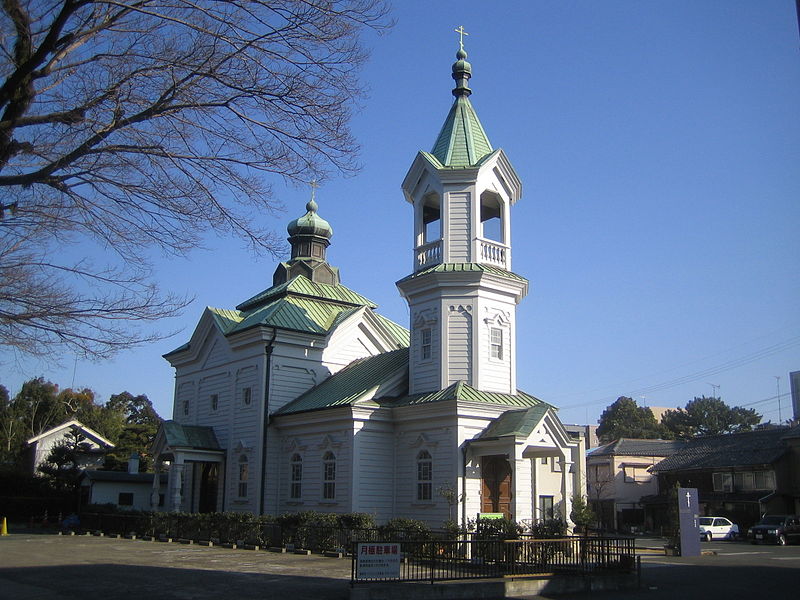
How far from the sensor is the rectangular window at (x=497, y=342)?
2722 cm

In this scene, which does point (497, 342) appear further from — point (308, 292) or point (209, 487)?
point (209, 487)

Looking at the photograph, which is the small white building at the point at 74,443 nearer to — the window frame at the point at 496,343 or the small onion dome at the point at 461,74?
the window frame at the point at 496,343

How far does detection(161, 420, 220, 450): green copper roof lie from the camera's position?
105 ft

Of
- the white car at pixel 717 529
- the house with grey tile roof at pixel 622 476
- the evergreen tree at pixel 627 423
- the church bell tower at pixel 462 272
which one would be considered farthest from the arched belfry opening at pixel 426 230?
the evergreen tree at pixel 627 423

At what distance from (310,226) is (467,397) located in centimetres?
1860

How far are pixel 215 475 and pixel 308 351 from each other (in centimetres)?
693

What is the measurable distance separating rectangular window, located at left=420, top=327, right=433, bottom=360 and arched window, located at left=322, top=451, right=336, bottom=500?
4.83 meters

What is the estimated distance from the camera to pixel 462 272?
26.5 metres

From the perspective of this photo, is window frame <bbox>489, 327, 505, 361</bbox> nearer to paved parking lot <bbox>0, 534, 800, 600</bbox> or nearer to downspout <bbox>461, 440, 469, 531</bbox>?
downspout <bbox>461, 440, 469, 531</bbox>

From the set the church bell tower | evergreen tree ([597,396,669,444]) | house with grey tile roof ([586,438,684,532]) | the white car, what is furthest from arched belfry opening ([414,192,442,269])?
evergreen tree ([597,396,669,444])

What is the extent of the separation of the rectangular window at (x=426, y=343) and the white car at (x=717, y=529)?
77.8 ft

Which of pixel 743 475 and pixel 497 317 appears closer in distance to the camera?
pixel 497 317

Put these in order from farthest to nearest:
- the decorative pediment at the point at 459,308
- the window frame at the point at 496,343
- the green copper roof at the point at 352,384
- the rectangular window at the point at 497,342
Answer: the green copper roof at the point at 352,384, the rectangular window at the point at 497,342, the window frame at the point at 496,343, the decorative pediment at the point at 459,308

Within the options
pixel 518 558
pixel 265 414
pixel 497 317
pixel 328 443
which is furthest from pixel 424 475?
pixel 518 558
